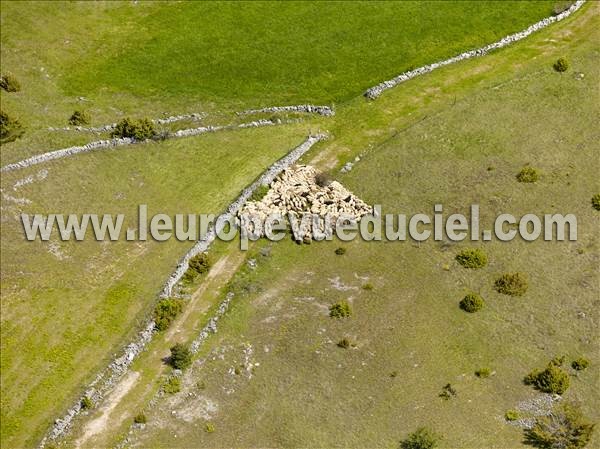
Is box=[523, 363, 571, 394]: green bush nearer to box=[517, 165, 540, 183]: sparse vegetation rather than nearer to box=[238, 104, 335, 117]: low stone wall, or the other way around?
box=[517, 165, 540, 183]: sparse vegetation

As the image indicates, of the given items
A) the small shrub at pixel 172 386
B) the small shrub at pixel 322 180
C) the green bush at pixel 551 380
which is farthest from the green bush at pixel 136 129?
the green bush at pixel 551 380

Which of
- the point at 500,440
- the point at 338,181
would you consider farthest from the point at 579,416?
the point at 338,181

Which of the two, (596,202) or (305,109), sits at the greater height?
(305,109)

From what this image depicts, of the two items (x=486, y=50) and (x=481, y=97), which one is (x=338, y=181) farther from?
(x=486, y=50)

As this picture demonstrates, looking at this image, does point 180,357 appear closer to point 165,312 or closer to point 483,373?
point 165,312

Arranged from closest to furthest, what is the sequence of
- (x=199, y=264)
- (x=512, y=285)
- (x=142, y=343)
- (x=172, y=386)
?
(x=172, y=386) → (x=512, y=285) → (x=142, y=343) → (x=199, y=264)

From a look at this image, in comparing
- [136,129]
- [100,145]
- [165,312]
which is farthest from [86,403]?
[136,129]
